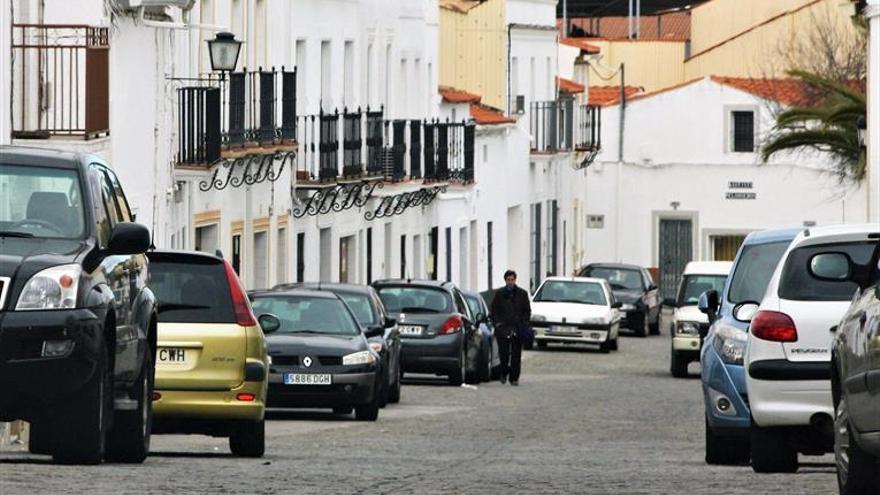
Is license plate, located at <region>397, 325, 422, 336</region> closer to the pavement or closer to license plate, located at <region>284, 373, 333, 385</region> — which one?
the pavement

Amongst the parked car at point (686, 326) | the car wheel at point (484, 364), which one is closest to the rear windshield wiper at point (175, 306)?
the car wheel at point (484, 364)

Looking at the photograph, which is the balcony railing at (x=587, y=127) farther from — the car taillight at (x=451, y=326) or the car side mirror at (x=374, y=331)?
the car side mirror at (x=374, y=331)

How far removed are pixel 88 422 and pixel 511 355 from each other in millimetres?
25095

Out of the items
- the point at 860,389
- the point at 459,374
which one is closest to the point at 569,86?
the point at 459,374

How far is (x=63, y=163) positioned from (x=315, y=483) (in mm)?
2382

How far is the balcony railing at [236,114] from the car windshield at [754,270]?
54.8 feet

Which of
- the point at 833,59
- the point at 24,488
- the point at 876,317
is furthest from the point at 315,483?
the point at 833,59

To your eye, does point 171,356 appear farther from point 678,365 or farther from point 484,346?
point 678,365

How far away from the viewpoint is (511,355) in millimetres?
38344

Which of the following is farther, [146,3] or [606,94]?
[606,94]

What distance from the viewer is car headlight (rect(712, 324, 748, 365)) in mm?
17297

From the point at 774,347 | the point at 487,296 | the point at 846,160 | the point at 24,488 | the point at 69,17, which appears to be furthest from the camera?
the point at 487,296

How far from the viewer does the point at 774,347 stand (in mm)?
15328

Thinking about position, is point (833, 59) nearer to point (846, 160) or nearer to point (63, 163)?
point (846, 160)
